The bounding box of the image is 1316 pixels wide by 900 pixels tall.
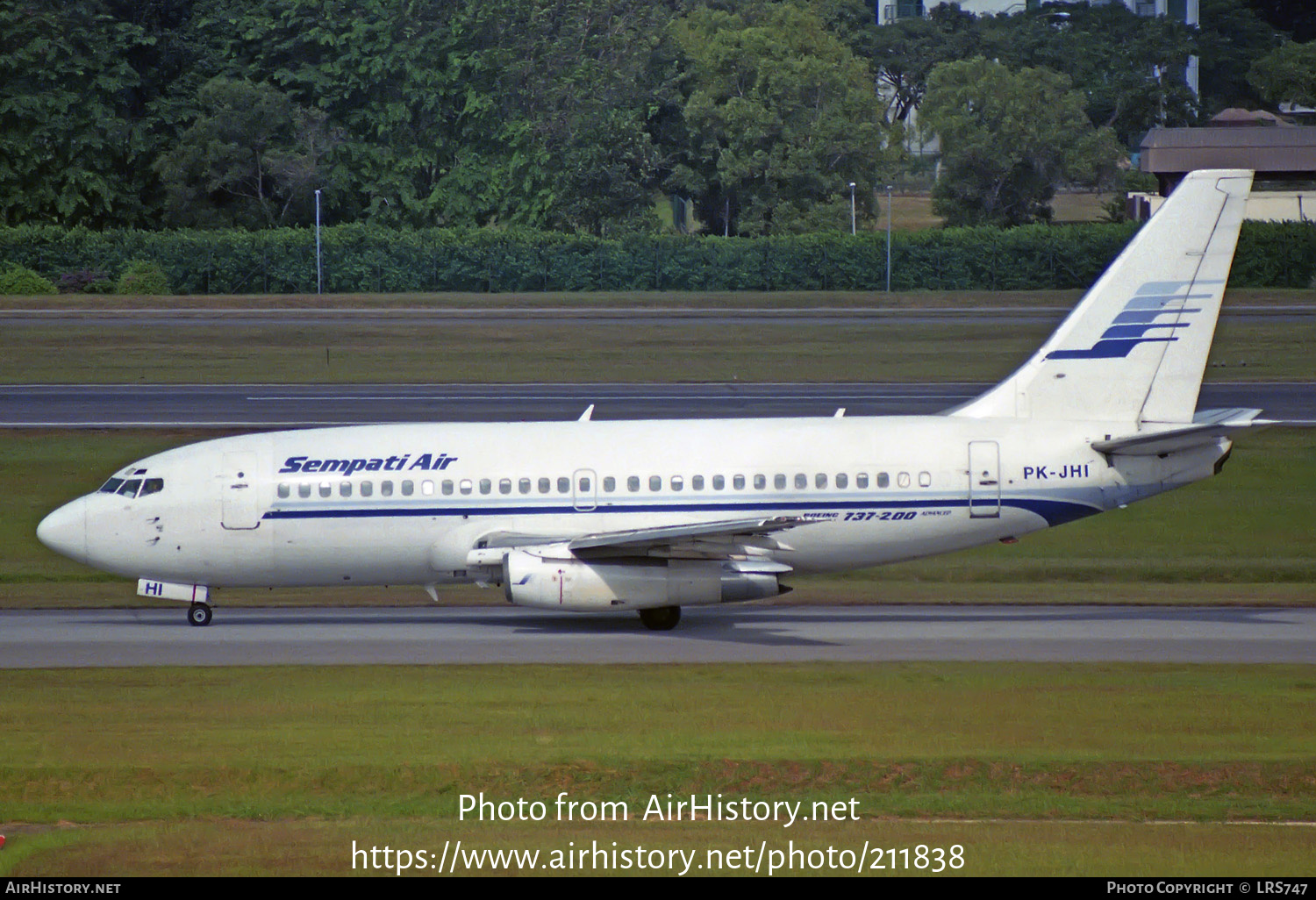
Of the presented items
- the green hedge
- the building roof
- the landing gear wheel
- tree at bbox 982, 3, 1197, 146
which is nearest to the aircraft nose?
the landing gear wheel

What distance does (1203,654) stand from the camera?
26016 millimetres

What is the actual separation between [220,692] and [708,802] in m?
8.73

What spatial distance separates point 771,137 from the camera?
118 metres

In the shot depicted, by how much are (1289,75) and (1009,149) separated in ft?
118

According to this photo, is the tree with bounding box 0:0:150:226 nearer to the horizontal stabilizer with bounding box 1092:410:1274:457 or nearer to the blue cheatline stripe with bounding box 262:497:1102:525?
the blue cheatline stripe with bounding box 262:497:1102:525

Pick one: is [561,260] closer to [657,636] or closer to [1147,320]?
[1147,320]

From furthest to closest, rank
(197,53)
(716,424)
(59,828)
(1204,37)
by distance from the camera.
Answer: (1204,37) → (197,53) → (716,424) → (59,828)

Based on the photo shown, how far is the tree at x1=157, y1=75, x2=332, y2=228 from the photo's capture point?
112 metres

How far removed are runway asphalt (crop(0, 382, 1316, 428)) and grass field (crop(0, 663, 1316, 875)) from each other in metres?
29.7

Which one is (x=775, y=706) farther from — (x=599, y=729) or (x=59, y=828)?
(x=59, y=828)

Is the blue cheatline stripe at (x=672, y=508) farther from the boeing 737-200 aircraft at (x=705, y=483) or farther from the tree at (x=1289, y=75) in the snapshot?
the tree at (x=1289, y=75)

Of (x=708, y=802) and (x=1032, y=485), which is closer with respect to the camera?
(x=708, y=802)

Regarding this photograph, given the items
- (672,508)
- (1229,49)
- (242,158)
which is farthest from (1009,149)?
(672,508)
